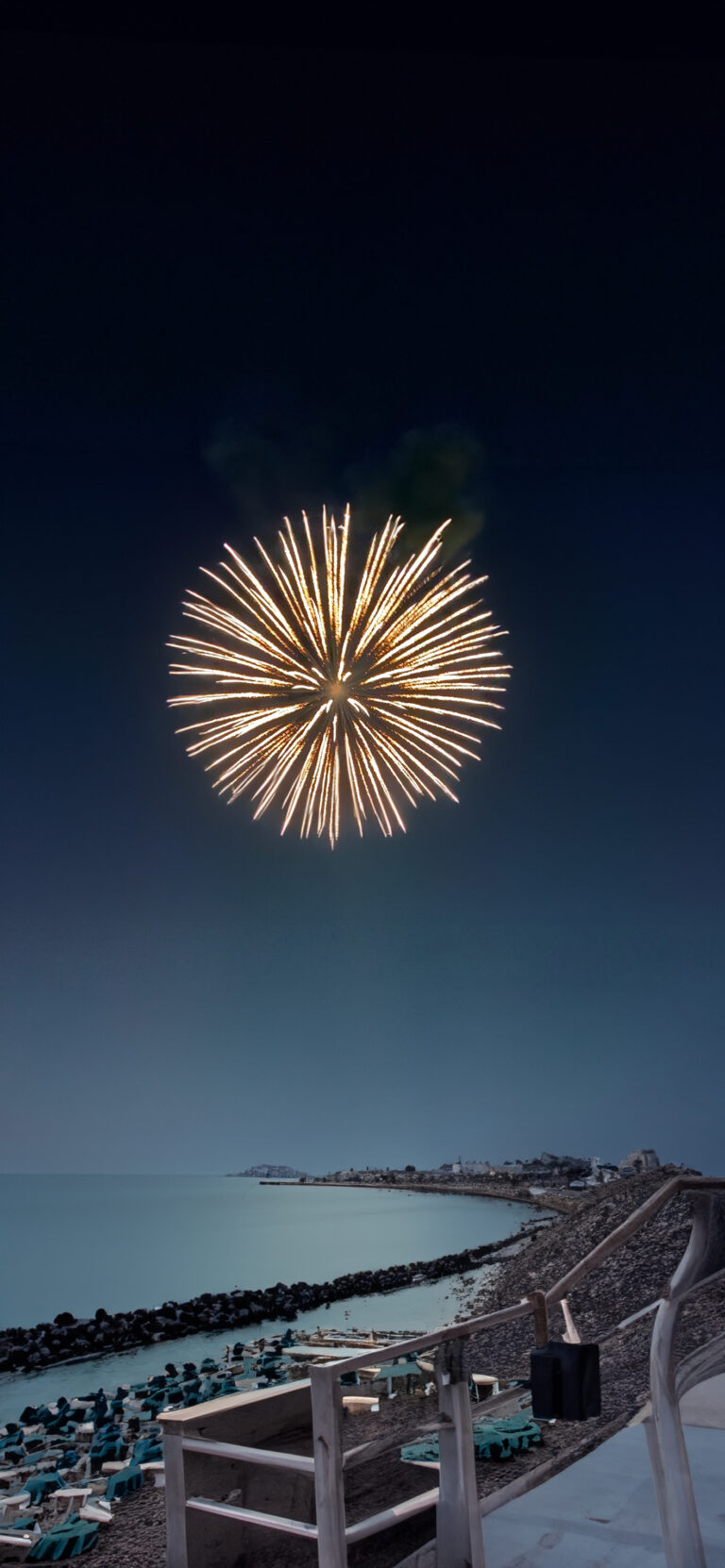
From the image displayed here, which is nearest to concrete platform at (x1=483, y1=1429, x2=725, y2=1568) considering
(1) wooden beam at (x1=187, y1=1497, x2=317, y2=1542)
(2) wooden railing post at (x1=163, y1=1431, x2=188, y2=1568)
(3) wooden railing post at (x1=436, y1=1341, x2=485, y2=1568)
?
(3) wooden railing post at (x1=436, y1=1341, x2=485, y2=1568)

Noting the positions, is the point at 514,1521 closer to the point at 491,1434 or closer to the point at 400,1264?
the point at 491,1434

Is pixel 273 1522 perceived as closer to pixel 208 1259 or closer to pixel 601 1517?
pixel 601 1517

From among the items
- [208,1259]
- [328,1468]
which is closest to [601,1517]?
[328,1468]

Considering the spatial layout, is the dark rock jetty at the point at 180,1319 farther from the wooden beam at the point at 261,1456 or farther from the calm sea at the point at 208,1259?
the wooden beam at the point at 261,1456

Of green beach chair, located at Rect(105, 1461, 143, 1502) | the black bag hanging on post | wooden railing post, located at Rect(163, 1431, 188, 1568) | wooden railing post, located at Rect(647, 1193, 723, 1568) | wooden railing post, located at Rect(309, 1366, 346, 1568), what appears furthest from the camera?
green beach chair, located at Rect(105, 1461, 143, 1502)

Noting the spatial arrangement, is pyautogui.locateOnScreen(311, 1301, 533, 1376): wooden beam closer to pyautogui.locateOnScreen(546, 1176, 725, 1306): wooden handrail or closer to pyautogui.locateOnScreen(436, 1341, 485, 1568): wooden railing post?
pyautogui.locateOnScreen(436, 1341, 485, 1568): wooden railing post
